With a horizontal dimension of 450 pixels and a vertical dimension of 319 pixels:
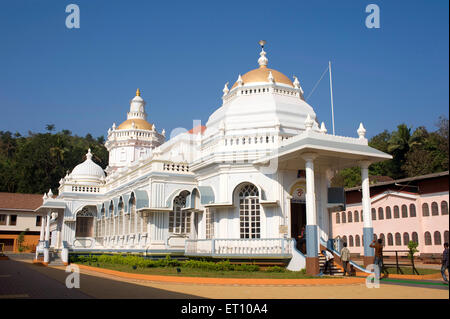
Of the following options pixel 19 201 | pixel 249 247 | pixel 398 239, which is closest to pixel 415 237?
pixel 398 239

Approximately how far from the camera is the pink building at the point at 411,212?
28562mm

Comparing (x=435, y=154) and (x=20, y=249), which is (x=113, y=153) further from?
(x=435, y=154)

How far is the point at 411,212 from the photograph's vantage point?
30875 millimetres

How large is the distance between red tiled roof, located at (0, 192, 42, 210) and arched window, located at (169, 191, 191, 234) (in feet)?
125

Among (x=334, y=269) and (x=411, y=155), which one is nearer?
(x=334, y=269)

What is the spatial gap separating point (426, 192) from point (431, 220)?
1923 millimetres

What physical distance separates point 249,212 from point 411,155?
31.8m

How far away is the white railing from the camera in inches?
714

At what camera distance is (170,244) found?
2302 centimetres

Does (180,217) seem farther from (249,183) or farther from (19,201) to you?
(19,201)

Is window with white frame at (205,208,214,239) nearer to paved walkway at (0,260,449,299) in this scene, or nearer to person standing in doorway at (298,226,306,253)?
person standing in doorway at (298,226,306,253)

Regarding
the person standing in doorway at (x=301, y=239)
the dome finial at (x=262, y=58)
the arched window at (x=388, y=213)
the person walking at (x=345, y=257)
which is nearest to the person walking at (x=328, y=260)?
the person walking at (x=345, y=257)

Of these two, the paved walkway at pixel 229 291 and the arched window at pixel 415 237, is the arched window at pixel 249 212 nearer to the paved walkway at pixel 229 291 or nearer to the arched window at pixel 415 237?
the paved walkway at pixel 229 291
